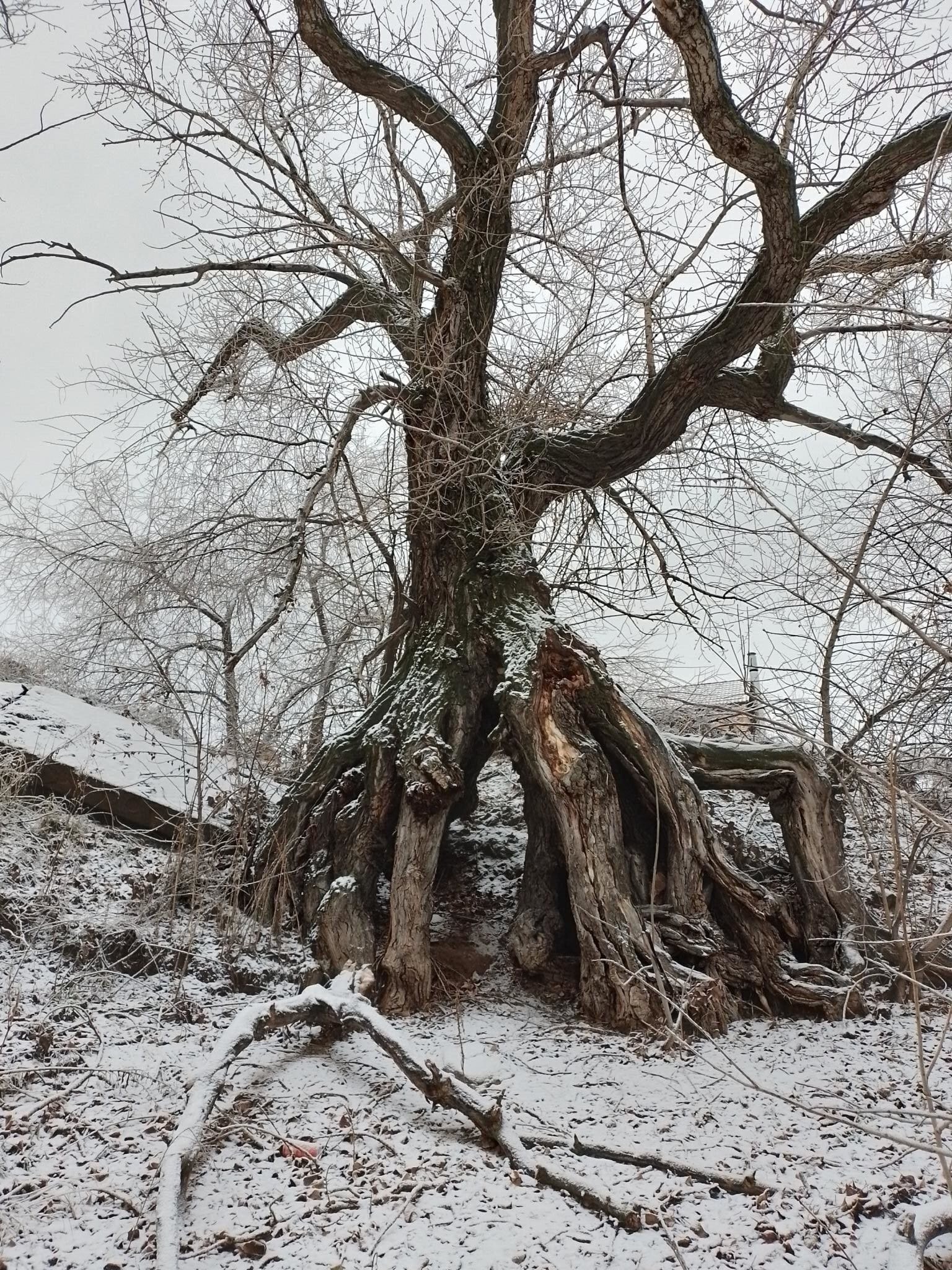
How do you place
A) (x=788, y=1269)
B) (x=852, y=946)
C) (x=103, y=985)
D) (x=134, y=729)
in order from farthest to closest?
(x=134, y=729)
(x=852, y=946)
(x=103, y=985)
(x=788, y=1269)

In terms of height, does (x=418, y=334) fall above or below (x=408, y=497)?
above

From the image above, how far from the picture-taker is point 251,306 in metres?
4.72

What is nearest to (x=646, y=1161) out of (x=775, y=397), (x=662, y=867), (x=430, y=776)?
(x=662, y=867)

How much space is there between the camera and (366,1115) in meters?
2.81

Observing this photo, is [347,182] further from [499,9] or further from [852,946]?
[852,946]

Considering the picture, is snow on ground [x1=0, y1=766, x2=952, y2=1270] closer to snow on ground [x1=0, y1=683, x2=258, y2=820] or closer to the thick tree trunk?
the thick tree trunk

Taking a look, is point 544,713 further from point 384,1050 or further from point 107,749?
point 107,749

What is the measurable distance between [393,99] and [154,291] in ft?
5.45

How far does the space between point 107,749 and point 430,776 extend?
243cm

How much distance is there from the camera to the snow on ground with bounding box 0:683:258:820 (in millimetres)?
4863

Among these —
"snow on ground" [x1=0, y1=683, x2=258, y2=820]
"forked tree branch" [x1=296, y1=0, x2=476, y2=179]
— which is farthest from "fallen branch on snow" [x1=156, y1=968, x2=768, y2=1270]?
"forked tree branch" [x1=296, y1=0, x2=476, y2=179]

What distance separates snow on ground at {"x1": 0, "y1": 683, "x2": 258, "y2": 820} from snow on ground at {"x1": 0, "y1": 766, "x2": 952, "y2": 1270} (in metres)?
0.54

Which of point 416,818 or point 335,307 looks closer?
point 416,818

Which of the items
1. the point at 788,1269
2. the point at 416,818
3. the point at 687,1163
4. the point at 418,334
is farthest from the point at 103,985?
the point at 418,334
